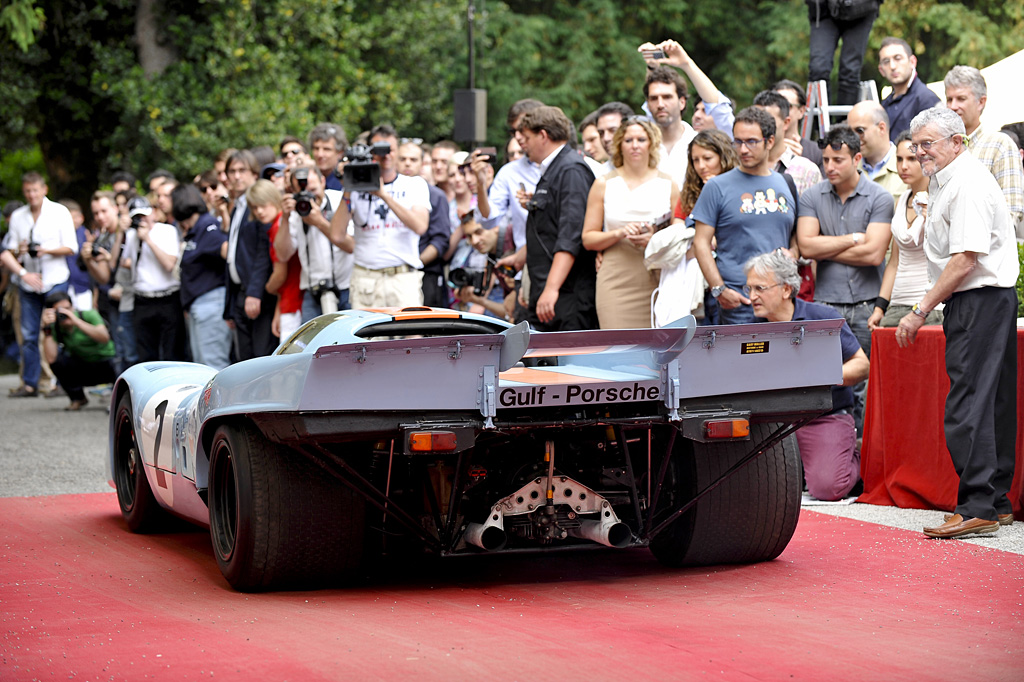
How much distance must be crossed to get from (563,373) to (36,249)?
37.2 ft

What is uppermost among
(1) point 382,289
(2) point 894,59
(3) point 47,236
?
(2) point 894,59

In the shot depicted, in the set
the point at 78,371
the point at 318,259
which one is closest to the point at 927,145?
the point at 318,259

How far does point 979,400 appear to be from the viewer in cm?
657

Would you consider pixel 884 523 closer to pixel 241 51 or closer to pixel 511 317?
pixel 511 317

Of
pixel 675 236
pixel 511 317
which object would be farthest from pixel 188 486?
pixel 511 317

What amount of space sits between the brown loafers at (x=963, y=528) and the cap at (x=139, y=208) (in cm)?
856

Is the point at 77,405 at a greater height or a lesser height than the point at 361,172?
lesser

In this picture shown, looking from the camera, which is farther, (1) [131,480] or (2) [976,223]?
(1) [131,480]

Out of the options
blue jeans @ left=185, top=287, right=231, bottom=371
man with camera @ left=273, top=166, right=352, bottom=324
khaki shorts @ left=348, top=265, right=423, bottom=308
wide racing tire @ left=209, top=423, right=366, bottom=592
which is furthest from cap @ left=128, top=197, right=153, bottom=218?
wide racing tire @ left=209, top=423, right=366, bottom=592

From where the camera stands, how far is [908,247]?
26.2 feet

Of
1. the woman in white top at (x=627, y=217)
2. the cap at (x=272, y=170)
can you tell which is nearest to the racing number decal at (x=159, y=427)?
the woman in white top at (x=627, y=217)

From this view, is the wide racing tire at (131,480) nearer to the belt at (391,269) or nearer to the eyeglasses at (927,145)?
the belt at (391,269)

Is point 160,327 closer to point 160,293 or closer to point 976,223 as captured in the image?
point 160,293

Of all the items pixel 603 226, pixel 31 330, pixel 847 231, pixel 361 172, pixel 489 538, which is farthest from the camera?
pixel 31 330
